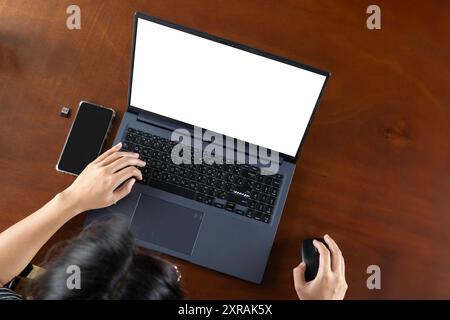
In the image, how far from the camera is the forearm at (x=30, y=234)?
79 centimetres

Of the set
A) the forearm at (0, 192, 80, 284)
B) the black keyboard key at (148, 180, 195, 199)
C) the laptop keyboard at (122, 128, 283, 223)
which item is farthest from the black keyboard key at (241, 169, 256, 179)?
the forearm at (0, 192, 80, 284)

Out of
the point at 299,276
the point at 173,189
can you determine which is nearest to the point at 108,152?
the point at 173,189

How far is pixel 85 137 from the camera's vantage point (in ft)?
2.96

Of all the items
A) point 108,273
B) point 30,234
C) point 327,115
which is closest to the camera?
point 108,273

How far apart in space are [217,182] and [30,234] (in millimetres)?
352

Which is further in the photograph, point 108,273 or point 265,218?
point 265,218

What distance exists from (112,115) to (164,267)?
385 mm

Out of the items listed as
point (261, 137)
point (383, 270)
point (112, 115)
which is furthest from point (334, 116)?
point (112, 115)

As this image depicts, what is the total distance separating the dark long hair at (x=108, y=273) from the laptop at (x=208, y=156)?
20 centimetres

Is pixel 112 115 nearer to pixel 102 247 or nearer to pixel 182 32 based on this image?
pixel 182 32

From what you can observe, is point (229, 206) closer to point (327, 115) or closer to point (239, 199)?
point (239, 199)

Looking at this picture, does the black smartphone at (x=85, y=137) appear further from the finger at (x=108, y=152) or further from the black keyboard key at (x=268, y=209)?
the black keyboard key at (x=268, y=209)

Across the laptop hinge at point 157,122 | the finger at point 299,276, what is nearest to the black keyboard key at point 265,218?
the finger at point 299,276

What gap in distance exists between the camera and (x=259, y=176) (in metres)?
0.89
